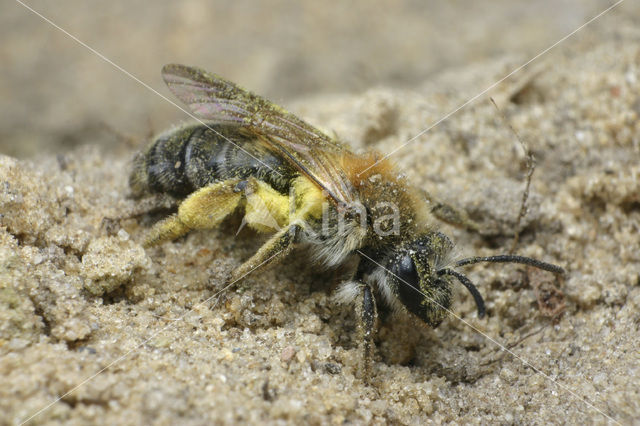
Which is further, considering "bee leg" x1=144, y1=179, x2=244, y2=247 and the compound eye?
"bee leg" x1=144, y1=179, x2=244, y2=247

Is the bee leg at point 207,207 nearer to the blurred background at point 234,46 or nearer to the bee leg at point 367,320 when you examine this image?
the bee leg at point 367,320

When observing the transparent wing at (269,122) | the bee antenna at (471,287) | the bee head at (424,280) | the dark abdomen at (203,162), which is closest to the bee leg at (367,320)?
the bee head at (424,280)

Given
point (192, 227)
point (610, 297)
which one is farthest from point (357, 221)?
point (610, 297)

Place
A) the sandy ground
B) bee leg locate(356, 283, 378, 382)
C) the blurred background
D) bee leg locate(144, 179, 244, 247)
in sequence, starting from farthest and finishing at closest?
the blurred background < bee leg locate(144, 179, 244, 247) < bee leg locate(356, 283, 378, 382) < the sandy ground

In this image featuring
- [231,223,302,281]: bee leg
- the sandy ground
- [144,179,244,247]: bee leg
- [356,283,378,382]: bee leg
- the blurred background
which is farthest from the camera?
the blurred background

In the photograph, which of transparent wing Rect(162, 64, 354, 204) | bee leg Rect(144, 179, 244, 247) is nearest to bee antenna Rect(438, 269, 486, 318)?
transparent wing Rect(162, 64, 354, 204)

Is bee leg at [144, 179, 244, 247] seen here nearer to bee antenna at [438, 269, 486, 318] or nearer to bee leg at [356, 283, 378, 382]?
bee leg at [356, 283, 378, 382]

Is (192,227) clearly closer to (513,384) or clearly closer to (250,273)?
(250,273)

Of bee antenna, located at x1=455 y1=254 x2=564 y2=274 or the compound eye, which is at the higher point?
the compound eye
